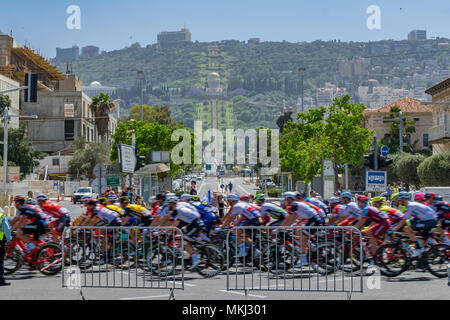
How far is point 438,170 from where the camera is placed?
42.3 metres

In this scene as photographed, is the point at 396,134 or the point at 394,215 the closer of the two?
the point at 394,215

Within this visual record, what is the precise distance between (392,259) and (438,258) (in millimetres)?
924

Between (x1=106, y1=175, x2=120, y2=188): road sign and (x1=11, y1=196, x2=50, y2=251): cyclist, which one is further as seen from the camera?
(x1=106, y1=175, x2=120, y2=188): road sign

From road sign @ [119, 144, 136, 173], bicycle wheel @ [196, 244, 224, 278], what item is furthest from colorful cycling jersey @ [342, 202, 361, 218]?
road sign @ [119, 144, 136, 173]

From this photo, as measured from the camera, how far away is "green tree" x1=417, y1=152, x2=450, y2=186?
41969mm

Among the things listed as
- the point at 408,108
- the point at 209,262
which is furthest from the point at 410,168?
the point at 209,262

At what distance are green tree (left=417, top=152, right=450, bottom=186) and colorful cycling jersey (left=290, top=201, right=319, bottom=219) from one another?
31.3 metres

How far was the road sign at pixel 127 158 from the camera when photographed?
25750 millimetres

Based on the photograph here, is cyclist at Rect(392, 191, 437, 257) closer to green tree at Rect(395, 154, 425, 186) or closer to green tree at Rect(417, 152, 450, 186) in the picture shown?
green tree at Rect(417, 152, 450, 186)

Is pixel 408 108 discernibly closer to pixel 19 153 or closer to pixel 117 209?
pixel 19 153

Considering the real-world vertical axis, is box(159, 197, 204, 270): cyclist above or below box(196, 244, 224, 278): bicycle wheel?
above

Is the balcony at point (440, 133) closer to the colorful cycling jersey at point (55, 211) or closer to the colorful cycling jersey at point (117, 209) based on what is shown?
the colorful cycling jersey at point (117, 209)

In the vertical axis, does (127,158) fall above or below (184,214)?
above

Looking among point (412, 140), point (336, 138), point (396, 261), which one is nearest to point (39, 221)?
point (396, 261)
